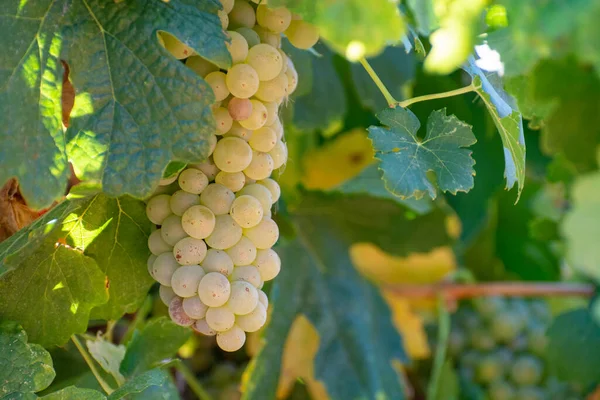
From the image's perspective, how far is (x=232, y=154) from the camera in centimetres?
58

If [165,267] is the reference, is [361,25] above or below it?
above

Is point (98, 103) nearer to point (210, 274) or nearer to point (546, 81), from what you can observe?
point (210, 274)

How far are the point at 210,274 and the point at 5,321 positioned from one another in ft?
0.65

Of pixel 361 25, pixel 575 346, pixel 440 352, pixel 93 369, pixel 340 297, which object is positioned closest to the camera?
pixel 361 25

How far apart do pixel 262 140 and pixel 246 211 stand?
6cm

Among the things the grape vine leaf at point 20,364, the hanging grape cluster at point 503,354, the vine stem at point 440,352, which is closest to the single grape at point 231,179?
the grape vine leaf at point 20,364

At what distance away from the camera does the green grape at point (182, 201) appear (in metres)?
0.58

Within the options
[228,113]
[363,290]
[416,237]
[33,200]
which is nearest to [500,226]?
[416,237]

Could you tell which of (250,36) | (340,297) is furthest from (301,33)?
(340,297)

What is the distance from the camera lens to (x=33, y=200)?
0.50 meters

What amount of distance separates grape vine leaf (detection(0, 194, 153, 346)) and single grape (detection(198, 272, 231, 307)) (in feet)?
0.39

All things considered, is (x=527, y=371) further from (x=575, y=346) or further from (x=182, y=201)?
(x=182, y=201)

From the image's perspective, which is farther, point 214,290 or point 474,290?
point 474,290

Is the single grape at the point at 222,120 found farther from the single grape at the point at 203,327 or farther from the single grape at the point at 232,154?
the single grape at the point at 203,327
